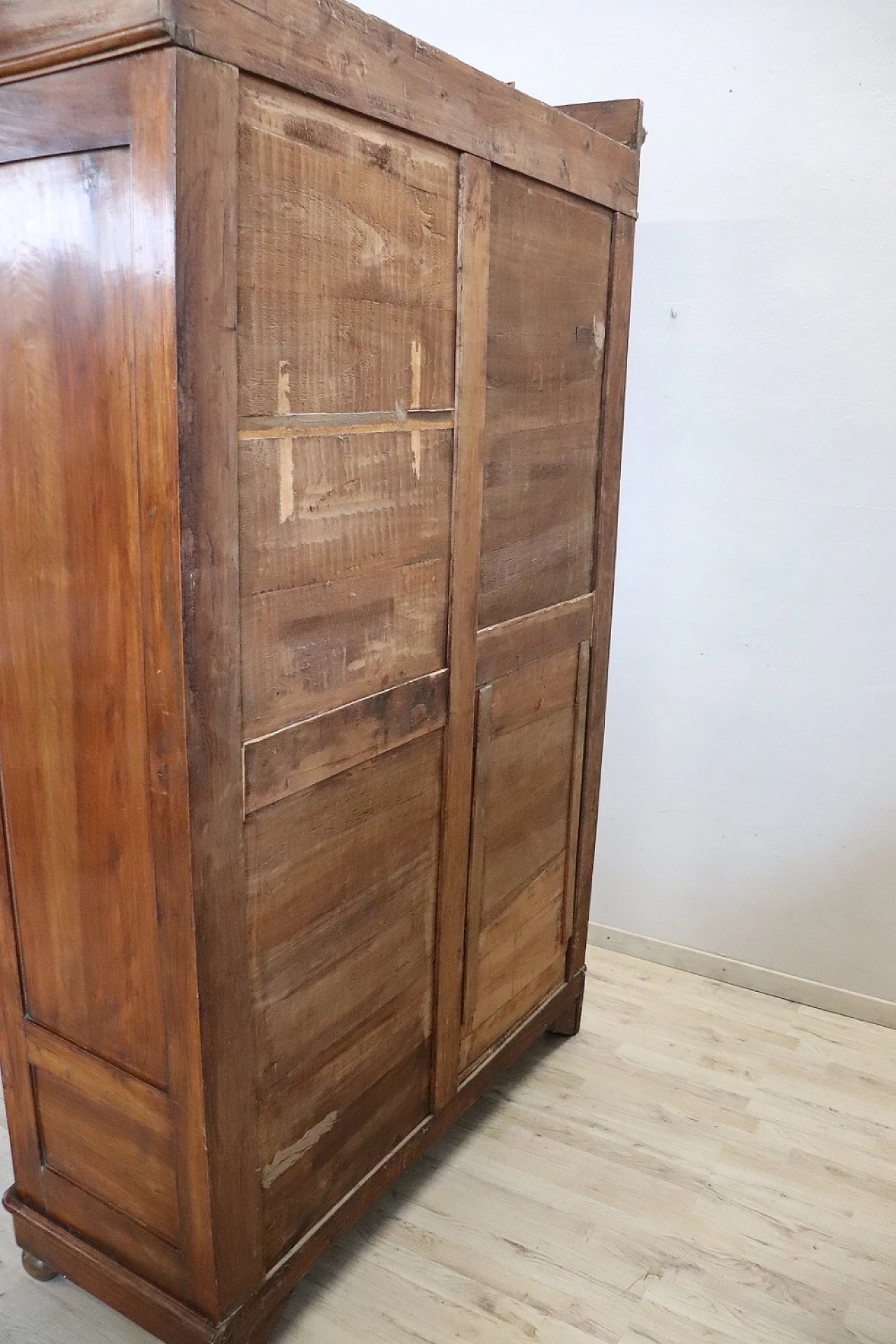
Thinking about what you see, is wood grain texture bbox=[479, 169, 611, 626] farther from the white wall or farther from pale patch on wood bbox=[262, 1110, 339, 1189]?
pale patch on wood bbox=[262, 1110, 339, 1189]

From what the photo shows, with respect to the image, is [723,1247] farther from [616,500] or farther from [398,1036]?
[616,500]

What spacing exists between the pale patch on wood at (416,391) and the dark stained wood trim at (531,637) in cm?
35

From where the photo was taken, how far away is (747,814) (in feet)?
8.56

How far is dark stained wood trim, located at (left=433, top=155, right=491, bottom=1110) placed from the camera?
5.24 feet

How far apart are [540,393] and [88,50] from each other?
944 millimetres

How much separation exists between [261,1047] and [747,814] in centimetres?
151

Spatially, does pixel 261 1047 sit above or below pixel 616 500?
below

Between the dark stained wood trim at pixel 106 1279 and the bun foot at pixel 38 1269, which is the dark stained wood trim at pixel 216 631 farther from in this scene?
the bun foot at pixel 38 1269

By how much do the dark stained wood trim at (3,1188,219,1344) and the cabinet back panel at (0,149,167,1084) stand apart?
34cm

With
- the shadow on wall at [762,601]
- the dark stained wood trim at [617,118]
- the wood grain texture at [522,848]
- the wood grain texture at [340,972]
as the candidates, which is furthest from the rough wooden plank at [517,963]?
the dark stained wood trim at [617,118]

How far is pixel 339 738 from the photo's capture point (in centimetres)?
149

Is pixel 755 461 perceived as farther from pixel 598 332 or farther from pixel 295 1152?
pixel 295 1152

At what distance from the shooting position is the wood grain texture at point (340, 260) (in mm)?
1229

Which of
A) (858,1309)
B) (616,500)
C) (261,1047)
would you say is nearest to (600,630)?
(616,500)
